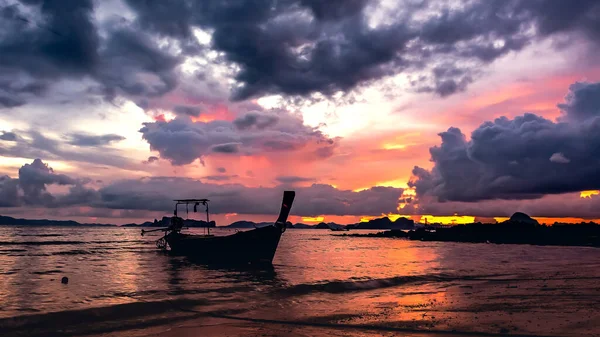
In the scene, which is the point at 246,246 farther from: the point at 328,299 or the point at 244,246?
the point at 328,299

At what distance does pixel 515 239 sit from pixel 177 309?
Answer: 92909 millimetres

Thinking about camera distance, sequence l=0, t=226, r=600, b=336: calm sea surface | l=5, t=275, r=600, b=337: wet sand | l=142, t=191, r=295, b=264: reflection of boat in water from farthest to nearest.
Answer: l=142, t=191, r=295, b=264: reflection of boat in water
l=0, t=226, r=600, b=336: calm sea surface
l=5, t=275, r=600, b=337: wet sand

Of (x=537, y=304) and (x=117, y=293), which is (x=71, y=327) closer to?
(x=117, y=293)

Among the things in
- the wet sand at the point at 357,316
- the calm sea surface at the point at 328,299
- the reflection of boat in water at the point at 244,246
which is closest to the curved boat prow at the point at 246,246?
the reflection of boat in water at the point at 244,246

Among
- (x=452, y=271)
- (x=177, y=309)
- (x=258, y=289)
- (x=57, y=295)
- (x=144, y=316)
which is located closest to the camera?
(x=144, y=316)

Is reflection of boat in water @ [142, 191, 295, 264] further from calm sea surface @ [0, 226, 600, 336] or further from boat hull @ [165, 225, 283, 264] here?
calm sea surface @ [0, 226, 600, 336]

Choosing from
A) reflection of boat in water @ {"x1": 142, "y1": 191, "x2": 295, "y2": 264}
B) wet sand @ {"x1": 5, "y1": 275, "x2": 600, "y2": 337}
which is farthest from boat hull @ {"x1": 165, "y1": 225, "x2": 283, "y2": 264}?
wet sand @ {"x1": 5, "y1": 275, "x2": 600, "y2": 337}

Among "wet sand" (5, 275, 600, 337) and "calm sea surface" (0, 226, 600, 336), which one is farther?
"calm sea surface" (0, 226, 600, 336)

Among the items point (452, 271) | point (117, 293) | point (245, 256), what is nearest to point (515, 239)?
point (452, 271)

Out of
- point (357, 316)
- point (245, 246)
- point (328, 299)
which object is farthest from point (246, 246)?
point (357, 316)

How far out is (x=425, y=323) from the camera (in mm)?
13422

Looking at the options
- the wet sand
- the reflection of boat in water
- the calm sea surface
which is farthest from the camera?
the reflection of boat in water

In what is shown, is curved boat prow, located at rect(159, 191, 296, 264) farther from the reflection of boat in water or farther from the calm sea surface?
the calm sea surface

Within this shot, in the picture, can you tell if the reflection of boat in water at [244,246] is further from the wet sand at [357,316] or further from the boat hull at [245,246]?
the wet sand at [357,316]
